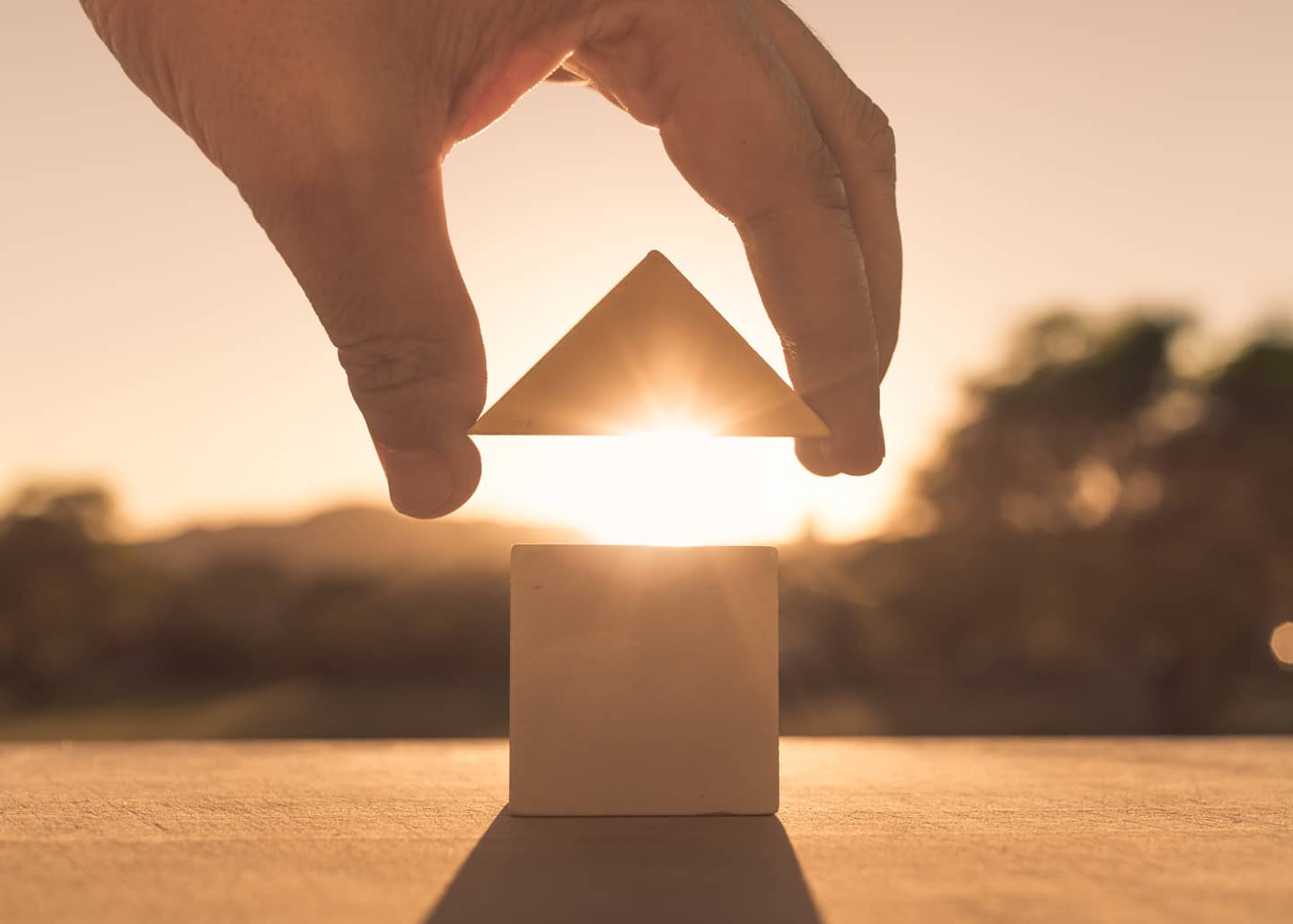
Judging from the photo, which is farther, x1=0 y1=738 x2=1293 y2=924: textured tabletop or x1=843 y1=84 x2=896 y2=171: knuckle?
x1=843 y1=84 x2=896 y2=171: knuckle

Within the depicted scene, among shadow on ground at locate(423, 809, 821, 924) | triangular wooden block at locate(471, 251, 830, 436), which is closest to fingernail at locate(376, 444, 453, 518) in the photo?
triangular wooden block at locate(471, 251, 830, 436)

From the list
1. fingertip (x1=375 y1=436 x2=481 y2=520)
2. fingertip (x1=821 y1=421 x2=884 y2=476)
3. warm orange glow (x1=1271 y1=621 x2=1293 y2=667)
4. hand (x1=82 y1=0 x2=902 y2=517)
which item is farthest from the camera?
warm orange glow (x1=1271 y1=621 x2=1293 y2=667)

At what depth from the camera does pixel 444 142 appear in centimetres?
272

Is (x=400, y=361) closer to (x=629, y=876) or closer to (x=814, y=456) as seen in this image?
(x=814, y=456)

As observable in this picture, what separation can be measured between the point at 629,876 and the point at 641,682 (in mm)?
573

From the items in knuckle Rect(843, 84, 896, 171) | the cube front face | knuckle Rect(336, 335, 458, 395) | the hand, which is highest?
knuckle Rect(843, 84, 896, 171)

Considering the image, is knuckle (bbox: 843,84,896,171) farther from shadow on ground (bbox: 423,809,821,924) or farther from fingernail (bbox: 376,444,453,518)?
shadow on ground (bbox: 423,809,821,924)

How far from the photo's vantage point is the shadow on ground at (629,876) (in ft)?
4.27

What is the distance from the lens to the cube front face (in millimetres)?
2025

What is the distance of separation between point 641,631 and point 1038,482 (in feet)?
88.2

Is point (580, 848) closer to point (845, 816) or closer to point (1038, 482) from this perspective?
point (845, 816)

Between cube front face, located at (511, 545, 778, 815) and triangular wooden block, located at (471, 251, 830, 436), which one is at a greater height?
triangular wooden block, located at (471, 251, 830, 436)

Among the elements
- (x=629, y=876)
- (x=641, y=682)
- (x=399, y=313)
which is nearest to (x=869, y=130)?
(x=399, y=313)

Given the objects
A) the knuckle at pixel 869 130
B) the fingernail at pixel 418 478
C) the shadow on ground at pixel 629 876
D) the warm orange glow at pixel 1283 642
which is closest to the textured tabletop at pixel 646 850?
the shadow on ground at pixel 629 876
